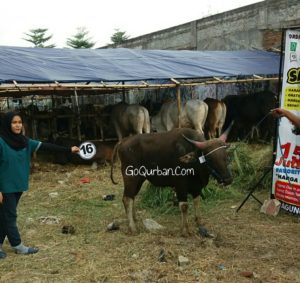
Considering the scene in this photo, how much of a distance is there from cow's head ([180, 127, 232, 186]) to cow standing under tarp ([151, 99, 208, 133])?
6.04m

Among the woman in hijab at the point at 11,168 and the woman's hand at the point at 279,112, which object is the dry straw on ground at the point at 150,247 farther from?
the woman's hand at the point at 279,112

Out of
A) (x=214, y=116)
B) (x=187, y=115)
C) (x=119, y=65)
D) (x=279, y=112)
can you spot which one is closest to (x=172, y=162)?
(x=279, y=112)

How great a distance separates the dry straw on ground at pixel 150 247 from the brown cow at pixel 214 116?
5434 millimetres

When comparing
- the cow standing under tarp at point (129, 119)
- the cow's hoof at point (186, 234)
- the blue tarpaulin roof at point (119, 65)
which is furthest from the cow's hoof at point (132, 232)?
the cow standing under tarp at point (129, 119)

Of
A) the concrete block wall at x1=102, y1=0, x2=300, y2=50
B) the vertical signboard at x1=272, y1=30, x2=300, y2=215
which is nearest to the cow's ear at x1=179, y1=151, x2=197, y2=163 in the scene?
the vertical signboard at x1=272, y1=30, x2=300, y2=215

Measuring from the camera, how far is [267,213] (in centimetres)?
612

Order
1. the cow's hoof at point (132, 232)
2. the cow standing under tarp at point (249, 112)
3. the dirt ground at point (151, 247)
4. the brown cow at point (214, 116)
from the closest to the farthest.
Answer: the dirt ground at point (151, 247), the cow's hoof at point (132, 232), the brown cow at point (214, 116), the cow standing under tarp at point (249, 112)

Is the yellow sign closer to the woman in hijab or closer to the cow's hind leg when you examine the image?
the cow's hind leg

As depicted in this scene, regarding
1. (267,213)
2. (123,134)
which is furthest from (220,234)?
(123,134)

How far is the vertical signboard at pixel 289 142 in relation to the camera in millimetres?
5711

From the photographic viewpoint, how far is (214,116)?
12414 mm

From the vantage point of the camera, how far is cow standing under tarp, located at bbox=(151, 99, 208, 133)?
11.5 metres

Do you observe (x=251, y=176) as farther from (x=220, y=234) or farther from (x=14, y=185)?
(x=14, y=185)

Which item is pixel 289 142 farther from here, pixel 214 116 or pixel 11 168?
pixel 214 116
